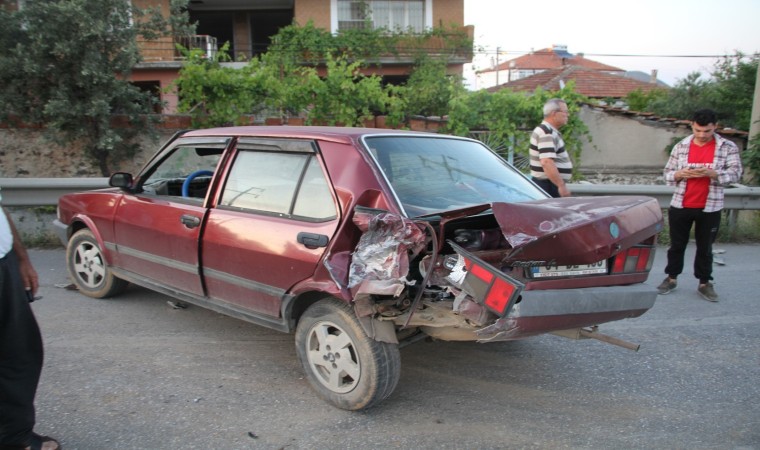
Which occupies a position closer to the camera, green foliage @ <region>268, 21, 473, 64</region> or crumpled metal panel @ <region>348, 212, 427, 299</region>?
crumpled metal panel @ <region>348, 212, 427, 299</region>

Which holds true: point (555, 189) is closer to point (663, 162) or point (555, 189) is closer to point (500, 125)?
point (500, 125)

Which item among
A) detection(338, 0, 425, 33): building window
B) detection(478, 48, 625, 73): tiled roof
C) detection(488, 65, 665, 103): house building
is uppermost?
detection(478, 48, 625, 73): tiled roof

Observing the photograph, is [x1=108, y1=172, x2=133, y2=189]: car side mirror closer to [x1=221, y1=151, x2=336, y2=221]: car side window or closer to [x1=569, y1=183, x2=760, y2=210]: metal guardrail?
[x1=221, y1=151, x2=336, y2=221]: car side window

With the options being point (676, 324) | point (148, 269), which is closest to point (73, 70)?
point (148, 269)

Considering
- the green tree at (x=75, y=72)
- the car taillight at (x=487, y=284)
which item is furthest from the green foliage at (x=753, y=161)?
the green tree at (x=75, y=72)

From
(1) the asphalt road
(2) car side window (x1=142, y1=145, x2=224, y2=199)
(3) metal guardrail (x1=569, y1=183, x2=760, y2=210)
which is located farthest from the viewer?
(3) metal guardrail (x1=569, y1=183, x2=760, y2=210)

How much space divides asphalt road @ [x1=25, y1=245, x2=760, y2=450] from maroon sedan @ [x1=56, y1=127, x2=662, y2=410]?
1.13 ft

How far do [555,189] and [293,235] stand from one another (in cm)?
345

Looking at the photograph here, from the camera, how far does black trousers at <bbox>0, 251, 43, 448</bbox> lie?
8.30 ft

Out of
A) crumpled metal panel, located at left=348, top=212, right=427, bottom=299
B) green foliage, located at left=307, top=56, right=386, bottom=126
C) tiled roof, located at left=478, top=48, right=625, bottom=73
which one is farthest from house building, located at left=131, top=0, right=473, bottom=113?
tiled roof, located at left=478, top=48, right=625, bottom=73

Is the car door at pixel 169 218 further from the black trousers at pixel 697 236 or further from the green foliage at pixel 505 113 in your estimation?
the green foliage at pixel 505 113

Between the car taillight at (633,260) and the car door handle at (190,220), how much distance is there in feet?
8.84

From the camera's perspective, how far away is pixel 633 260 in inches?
124

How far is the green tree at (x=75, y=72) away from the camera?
9.52 metres
